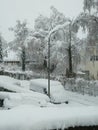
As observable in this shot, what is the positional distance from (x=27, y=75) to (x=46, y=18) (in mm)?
12079

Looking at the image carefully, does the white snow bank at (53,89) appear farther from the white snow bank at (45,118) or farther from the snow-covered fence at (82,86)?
the white snow bank at (45,118)

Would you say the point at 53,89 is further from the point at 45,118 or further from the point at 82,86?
the point at 45,118

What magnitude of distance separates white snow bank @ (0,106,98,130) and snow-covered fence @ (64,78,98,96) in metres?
22.7

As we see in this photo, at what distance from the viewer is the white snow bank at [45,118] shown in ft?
17.2

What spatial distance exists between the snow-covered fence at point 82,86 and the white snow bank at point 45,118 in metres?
22.7

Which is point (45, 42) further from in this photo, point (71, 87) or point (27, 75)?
point (71, 87)

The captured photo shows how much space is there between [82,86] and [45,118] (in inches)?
1004

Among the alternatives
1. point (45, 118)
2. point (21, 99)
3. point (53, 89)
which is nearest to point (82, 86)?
point (53, 89)

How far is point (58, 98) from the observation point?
22656 millimetres

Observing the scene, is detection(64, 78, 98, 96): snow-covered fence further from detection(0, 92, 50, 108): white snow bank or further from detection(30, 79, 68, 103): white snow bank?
detection(0, 92, 50, 108): white snow bank

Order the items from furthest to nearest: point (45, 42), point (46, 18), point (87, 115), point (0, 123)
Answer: point (46, 18) → point (45, 42) → point (87, 115) → point (0, 123)

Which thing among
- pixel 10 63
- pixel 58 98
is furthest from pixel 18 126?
pixel 10 63

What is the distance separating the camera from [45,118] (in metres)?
5.57

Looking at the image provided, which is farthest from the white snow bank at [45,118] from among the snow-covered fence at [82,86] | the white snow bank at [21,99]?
the snow-covered fence at [82,86]
